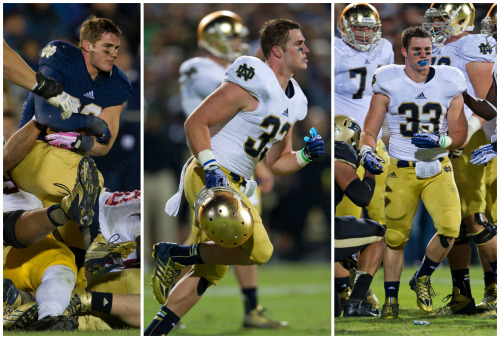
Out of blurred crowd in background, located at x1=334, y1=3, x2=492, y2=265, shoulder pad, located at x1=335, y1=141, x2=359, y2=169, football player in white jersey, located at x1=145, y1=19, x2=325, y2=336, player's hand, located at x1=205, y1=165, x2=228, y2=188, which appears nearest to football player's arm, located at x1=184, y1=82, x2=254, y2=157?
football player in white jersey, located at x1=145, y1=19, x2=325, y2=336

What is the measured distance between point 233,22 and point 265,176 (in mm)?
Result: 855

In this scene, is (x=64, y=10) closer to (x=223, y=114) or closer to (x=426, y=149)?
(x=223, y=114)

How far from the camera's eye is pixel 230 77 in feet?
11.5

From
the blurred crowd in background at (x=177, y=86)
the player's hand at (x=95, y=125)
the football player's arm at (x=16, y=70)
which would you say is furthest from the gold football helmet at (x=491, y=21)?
the football player's arm at (x=16, y=70)

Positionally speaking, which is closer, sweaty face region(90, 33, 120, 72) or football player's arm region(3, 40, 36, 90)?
football player's arm region(3, 40, 36, 90)

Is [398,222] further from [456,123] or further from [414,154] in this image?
[456,123]

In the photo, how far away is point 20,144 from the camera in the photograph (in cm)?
373

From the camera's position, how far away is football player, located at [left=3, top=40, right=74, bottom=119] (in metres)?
3.66

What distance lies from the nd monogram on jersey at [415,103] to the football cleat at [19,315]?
187 centimetres

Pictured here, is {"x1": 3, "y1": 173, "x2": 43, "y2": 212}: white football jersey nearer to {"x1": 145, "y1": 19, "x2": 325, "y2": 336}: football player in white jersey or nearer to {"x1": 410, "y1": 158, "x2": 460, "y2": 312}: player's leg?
{"x1": 145, "y1": 19, "x2": 325, "y2": 336}: football player in white jersey

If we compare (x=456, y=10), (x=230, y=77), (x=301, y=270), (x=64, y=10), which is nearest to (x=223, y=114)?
(x=230, y=77)

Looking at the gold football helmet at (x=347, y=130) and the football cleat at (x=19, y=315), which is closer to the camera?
the football cleat at (x=19, y=315)

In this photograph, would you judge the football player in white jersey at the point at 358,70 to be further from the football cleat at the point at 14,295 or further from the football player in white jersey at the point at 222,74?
the football cleat at the point at 14,295

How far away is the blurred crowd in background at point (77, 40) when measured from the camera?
3744 mm
